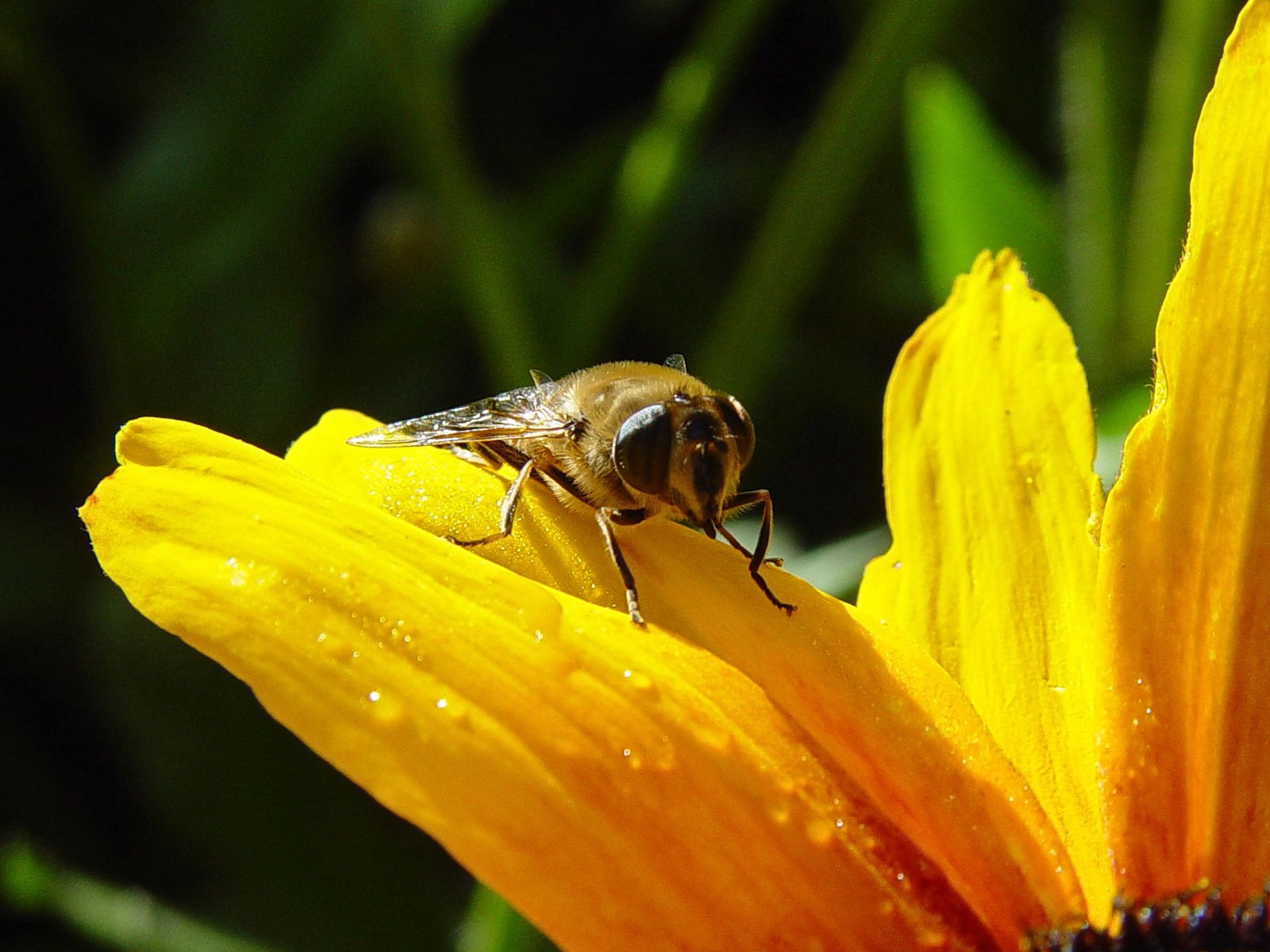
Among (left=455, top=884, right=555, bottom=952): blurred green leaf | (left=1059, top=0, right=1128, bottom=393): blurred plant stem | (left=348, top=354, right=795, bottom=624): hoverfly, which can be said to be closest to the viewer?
(left=348, top=354, right=795, bottom=624): hoverfly

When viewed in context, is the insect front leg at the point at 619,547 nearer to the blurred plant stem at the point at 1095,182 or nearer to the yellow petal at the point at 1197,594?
the yellow petal at the point at 1197,594

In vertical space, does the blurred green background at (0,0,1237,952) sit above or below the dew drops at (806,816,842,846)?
above

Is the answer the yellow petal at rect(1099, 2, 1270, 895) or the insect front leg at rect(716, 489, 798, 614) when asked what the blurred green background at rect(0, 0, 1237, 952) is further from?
the yellow petal at rect(1099, 2, 1270, 895)

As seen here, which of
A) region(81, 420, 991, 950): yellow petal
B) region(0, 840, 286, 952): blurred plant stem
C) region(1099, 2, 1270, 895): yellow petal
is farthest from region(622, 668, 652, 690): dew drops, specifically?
region(0, 840, 286, 952): blurred plant stem

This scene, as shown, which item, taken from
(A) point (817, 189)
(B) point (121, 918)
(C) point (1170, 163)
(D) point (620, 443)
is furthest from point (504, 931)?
(C) point (1170, 163)

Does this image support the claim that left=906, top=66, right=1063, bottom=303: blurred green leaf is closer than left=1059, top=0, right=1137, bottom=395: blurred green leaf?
Yes

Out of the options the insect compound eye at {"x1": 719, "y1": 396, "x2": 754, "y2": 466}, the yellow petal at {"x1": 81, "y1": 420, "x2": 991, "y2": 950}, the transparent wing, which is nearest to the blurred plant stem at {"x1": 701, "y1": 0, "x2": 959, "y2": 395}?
the transparent wing

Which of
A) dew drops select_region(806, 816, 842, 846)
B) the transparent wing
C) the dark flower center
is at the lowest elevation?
the dark flower center

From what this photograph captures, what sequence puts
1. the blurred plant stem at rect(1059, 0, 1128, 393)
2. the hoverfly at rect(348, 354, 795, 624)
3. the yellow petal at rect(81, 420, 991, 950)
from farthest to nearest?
the blurred plant stem at rect(1059, 0, 1128, 393)
the hoverfly at rect(348, 354, 795, 624)
the yellow petal at rect(81, 420, 991, 950)
